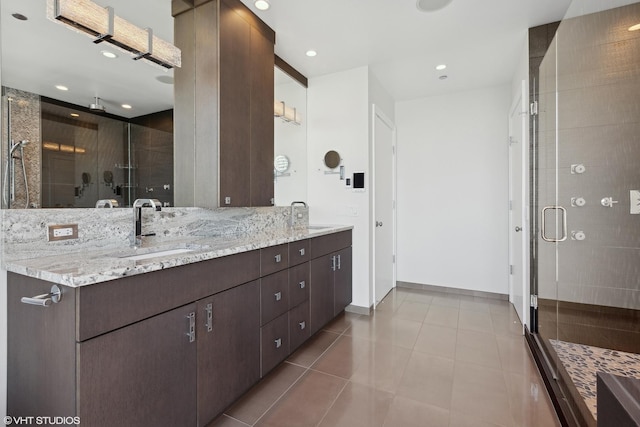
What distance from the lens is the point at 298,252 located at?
2283 mm

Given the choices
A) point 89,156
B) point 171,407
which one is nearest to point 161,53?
point 89,156

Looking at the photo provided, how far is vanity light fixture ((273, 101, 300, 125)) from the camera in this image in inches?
113

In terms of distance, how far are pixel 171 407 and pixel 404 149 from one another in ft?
12.5

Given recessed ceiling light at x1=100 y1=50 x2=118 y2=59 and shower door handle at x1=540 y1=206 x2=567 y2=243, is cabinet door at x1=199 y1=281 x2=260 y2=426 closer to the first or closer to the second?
recessed ceiling light at x1=100 y1=50 x2=118 y2=59

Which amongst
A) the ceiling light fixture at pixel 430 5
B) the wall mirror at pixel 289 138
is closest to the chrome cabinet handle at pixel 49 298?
the wall mirror at pixel 289 138

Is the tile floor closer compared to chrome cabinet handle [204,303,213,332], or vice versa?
chrome cabinet handle [204,303,213,332]

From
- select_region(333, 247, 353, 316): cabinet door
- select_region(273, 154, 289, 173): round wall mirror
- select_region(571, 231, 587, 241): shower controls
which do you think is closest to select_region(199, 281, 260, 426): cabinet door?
select_region(333, 247, 353, 316): cabinet door

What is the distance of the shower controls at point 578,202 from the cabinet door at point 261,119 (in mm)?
2332

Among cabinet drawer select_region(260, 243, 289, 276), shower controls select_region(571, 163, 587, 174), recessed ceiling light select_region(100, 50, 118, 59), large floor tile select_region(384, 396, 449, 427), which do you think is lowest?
large floor tile select_region(384, 396, 449, 427)

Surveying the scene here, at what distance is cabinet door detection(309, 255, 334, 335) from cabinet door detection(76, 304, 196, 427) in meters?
1.21

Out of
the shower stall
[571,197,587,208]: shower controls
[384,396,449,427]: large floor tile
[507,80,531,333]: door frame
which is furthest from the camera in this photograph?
[507,80,531,333]: door frame

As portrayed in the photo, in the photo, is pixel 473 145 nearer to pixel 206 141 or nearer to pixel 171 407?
pixel 206 141

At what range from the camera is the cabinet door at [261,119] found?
2.34 meters

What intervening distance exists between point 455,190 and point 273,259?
2876mm
